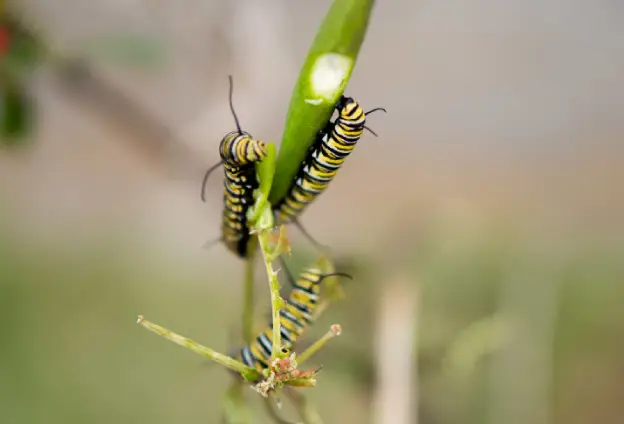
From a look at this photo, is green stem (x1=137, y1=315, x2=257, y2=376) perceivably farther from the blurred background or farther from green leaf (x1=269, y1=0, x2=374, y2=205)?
the blurred background

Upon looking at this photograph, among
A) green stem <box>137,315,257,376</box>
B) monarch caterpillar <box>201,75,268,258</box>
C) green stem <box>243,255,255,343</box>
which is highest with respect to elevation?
monarch caterpillar <box>201,75,268,258</box>

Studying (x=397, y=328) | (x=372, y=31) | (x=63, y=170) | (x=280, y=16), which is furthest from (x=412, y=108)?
(x=63, y=170)

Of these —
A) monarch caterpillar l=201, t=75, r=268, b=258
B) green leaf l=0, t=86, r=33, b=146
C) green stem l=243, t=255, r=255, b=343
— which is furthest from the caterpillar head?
green leaf l=0, t=86, r=33, b=146

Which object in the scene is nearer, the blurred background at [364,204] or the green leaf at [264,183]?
the green leaf at [264,183]

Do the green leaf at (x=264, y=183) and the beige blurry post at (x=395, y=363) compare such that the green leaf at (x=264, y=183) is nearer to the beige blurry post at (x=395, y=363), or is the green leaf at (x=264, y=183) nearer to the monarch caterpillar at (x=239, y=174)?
the monarch caterpillar at (x=239, y=174)

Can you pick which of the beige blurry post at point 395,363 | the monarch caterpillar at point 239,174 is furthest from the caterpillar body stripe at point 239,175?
the beige blurry post at point 395,363

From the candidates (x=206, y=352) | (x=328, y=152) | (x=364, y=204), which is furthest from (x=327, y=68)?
(x=364, y=204)

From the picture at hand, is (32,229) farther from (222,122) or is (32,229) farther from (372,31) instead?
(372,31)
